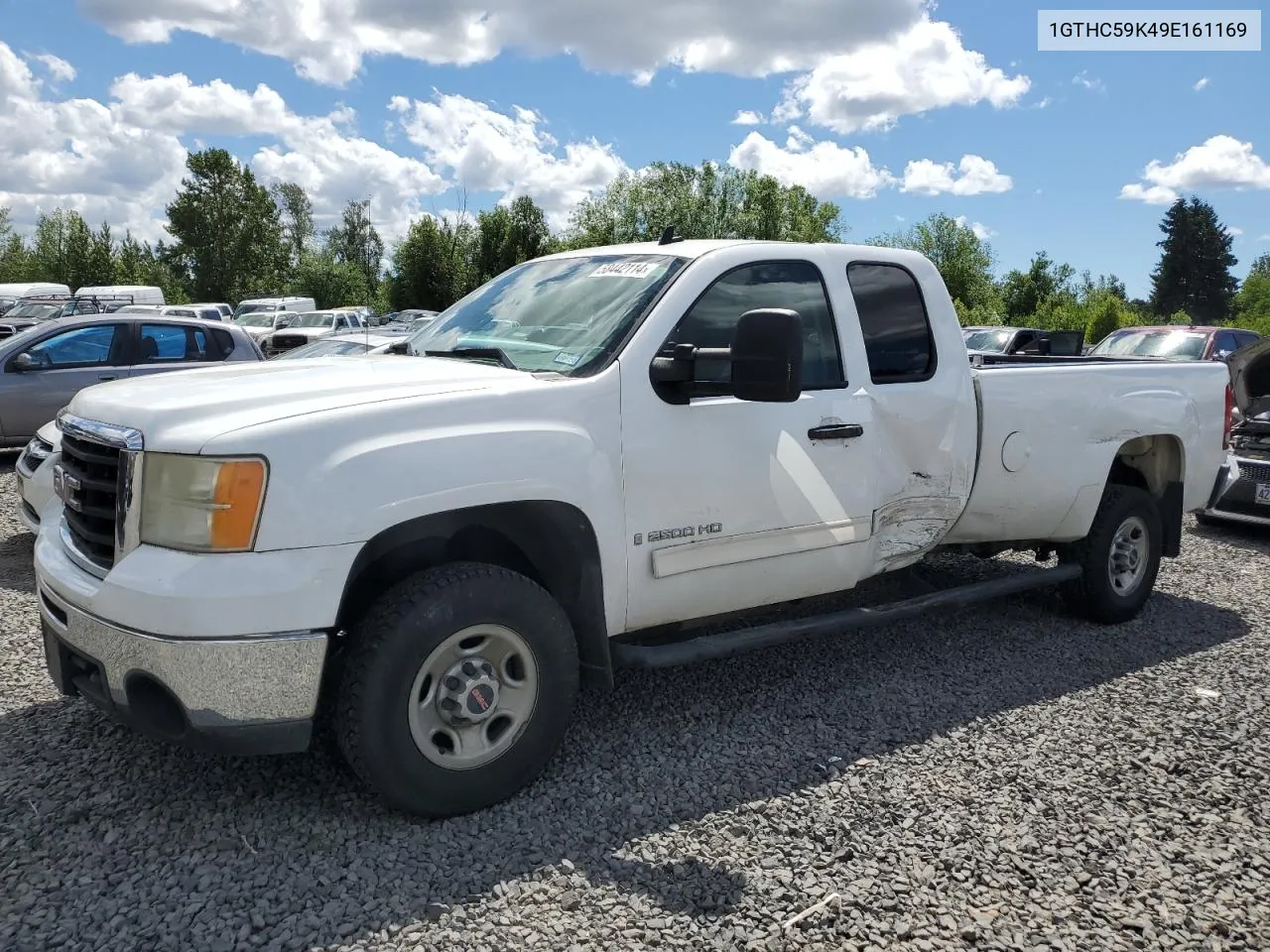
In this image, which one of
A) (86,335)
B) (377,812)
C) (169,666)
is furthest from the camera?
(86,335)

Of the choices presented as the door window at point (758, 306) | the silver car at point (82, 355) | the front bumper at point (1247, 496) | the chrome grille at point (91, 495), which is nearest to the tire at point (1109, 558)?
the door window at point (758, 306)

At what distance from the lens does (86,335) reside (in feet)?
33.4

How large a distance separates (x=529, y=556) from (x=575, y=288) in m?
1.21

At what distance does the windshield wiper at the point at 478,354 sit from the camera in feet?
12.7

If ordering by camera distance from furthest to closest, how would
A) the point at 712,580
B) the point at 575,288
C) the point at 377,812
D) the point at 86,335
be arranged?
the point at 86,335
the point at 575,288
the point at 712,580
the point at 377,812

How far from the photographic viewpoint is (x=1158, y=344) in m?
14.0

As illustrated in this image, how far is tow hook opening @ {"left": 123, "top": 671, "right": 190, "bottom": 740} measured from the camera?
301 centimetres

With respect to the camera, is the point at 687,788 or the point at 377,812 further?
the point at 687,788

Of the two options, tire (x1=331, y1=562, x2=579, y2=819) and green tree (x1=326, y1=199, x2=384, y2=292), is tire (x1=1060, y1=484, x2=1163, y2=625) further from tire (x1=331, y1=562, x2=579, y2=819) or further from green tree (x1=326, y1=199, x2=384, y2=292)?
green tree (x1=326, y1=199, x2=384, y2=292)

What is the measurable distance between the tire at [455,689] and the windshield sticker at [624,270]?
140cm

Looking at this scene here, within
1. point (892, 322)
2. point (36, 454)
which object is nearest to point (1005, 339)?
point (892, 322)

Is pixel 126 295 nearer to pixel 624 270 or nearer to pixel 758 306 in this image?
pixel 624 270

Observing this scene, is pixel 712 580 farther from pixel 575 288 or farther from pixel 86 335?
pixel 86 335

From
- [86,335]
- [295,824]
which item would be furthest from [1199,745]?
[86,335]
